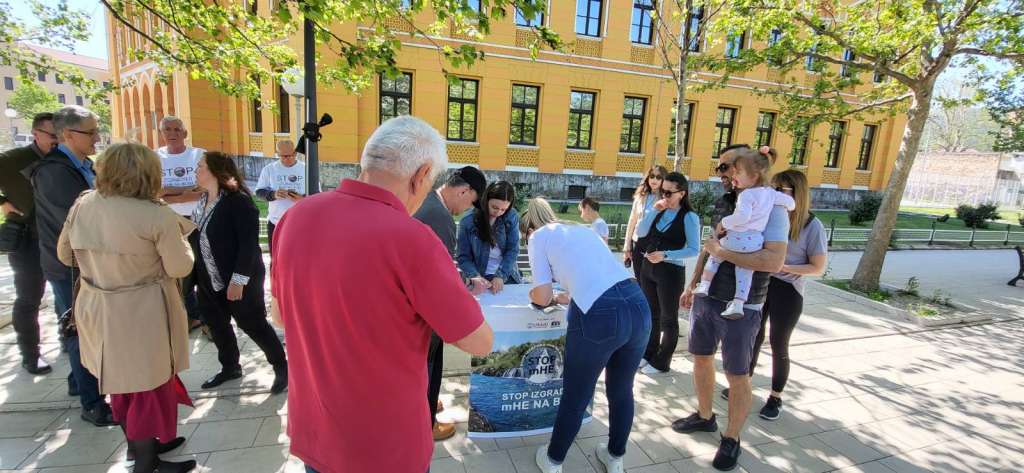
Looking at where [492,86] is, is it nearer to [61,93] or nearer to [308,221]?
[308,221]

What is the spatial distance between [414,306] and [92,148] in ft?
10.1

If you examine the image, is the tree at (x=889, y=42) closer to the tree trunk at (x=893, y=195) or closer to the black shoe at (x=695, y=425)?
the tree trunk at (x=893, y=195)

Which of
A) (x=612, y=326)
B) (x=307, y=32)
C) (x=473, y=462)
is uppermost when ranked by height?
(x=307, y=32)

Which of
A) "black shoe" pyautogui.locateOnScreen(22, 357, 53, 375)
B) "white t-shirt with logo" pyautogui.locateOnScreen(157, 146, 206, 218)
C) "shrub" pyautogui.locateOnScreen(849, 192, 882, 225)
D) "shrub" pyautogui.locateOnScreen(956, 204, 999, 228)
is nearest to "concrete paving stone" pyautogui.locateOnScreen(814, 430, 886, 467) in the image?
"white t-shirt with logo" pyautogui.locateOnScreen(157, 146, 206, 218)

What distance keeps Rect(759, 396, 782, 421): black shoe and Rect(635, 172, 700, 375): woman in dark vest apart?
84 cm

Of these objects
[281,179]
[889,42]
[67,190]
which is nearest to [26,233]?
[67,190]

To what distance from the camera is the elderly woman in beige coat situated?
86.2 inches

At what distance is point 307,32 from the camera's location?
3699 millimetres

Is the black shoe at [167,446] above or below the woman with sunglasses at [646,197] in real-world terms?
below

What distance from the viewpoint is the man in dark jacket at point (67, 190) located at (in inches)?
113

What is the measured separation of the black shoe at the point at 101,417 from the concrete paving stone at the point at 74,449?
54mm

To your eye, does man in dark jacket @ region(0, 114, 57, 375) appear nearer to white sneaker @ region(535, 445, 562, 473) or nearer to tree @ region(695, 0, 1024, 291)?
white sneaker @ region(535, 445, 562, 473)

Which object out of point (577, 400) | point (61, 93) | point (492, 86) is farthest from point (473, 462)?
point (61, 93)

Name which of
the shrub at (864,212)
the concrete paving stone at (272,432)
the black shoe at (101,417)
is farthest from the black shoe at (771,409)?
the shrub at (864,212)
